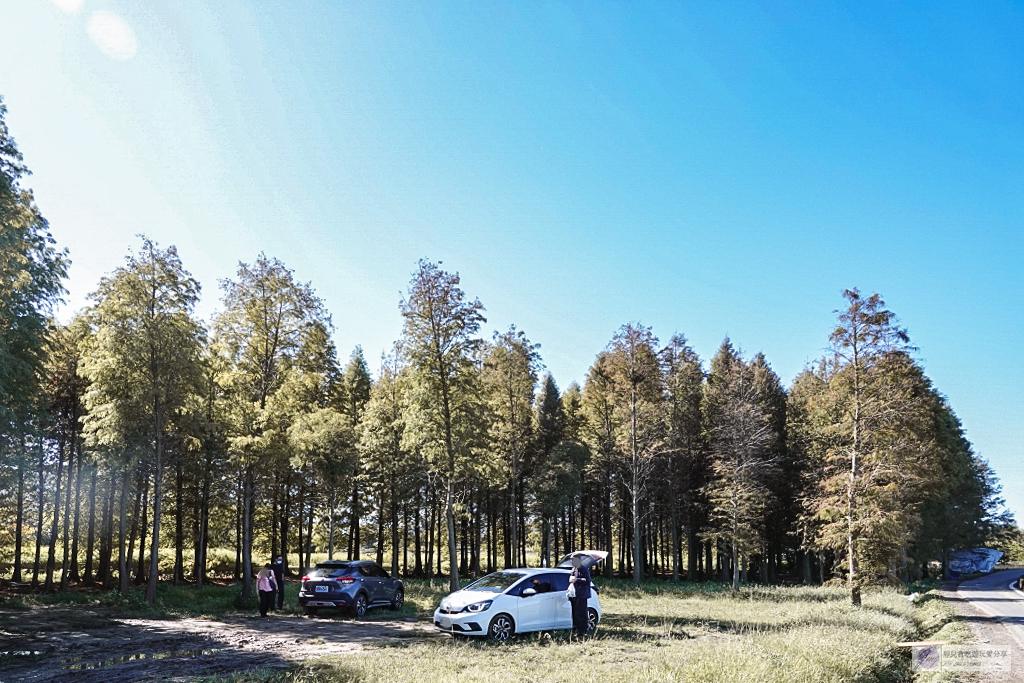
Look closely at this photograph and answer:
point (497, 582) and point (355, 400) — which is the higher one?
point (355, 400)

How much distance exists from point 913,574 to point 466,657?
58.4 metres

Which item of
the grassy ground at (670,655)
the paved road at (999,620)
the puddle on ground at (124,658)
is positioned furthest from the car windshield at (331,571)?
the paved road at (999,620)

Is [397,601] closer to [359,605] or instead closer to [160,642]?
[359,605]

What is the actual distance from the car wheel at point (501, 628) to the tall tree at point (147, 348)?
40.4 ft

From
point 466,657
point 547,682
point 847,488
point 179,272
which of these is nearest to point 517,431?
point 847,488

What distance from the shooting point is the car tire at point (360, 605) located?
62.6ft

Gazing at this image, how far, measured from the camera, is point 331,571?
64.4 ft

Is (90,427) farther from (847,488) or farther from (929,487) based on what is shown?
(929,487)

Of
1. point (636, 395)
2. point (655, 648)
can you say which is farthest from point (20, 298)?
point (636, 395)

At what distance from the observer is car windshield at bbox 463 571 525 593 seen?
15.0 metres

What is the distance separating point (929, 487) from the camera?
112ft

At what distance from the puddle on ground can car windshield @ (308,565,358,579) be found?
6.31 meters

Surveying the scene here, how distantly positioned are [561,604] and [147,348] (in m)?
15.9

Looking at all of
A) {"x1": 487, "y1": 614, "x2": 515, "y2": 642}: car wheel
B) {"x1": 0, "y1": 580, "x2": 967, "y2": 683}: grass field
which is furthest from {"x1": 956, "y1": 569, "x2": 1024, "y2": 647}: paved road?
{"x1": 487, "y1": 614, "x2": 515, "y2": 642}: car wheel
